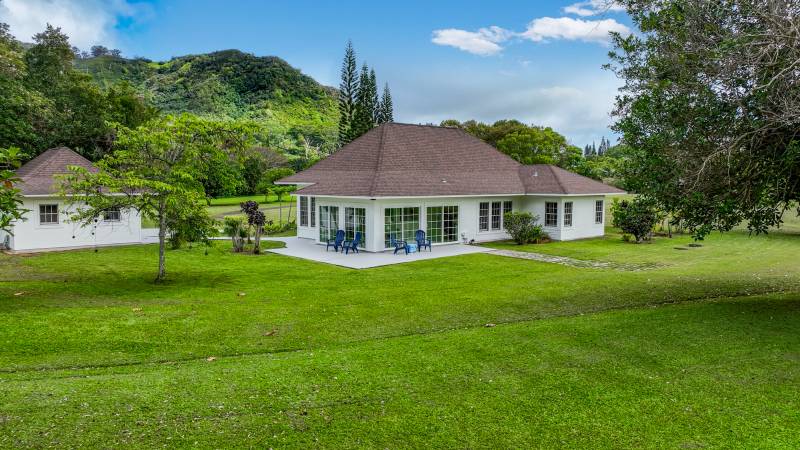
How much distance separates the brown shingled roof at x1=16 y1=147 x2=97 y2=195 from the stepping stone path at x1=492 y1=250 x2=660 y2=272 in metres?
16.7

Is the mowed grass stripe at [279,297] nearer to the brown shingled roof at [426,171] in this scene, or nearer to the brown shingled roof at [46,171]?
the brown shingled roof at [46,171]

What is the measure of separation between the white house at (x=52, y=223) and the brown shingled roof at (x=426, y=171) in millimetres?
7415

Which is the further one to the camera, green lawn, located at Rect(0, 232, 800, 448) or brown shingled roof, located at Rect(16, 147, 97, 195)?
brown shingled roof, located at Rect(16, 147, 97, 195)

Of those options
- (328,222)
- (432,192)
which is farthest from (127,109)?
(432,192)

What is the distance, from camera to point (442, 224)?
21422mm

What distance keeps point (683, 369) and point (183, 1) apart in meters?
39.0

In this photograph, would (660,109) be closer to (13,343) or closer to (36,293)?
(13,343)

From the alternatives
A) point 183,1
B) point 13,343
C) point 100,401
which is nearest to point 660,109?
point 100,401

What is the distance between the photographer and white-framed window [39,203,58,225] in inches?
768

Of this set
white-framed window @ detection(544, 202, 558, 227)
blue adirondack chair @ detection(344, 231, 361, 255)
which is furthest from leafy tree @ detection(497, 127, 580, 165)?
blue adirondack chair @ detection(344, 231, 361, 255)

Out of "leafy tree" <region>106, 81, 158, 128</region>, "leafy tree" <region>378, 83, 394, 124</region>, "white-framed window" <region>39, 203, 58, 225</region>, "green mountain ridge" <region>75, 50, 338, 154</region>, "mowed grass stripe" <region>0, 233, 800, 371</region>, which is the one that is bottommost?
"mowed grass stripe" <region>0, 233, 800, 371</region>

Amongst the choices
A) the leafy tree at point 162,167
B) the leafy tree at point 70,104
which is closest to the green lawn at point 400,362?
the leafy tree at point 162,167

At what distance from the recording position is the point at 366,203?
19188 millimetres

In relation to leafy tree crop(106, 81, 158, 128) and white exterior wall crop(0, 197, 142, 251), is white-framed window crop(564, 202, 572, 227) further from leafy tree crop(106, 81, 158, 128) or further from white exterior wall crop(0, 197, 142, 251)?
leafy tree crop(106, 81, 158, 128)
